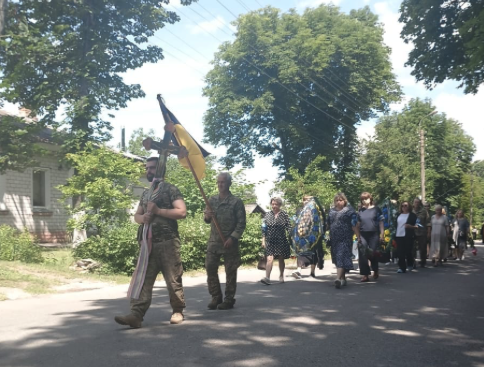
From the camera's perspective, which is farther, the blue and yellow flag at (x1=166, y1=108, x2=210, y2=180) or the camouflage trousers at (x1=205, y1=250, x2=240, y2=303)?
→ the camouflage trousers at (x1=205, y1=250, x2=240, y2=303)

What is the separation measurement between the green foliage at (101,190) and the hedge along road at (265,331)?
4.80m

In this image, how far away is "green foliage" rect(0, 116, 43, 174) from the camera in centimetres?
1545

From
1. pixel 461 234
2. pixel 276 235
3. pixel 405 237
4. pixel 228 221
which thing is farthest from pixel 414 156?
pixel 228 221

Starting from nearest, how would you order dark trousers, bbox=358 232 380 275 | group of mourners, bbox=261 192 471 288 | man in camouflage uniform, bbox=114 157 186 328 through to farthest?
1. man in camouflage uniform, bbox=114 157 186 328
2. group of mourners, bbox=261 192 471 288
3. dark trousers, bbox=358 232 380 275

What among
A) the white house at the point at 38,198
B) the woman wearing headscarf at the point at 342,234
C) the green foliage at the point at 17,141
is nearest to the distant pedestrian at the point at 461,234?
the woman wearing headscarf at the point at 342,234

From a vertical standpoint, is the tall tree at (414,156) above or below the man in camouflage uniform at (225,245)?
above

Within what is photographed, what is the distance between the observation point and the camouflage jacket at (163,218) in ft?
21.0

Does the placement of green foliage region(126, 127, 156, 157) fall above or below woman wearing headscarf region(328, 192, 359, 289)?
above

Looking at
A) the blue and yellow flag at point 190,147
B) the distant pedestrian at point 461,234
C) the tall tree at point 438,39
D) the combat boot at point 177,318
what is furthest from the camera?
the distant pedestrian at point 461,234

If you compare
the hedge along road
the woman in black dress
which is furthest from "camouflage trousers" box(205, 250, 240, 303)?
the woman in black dress

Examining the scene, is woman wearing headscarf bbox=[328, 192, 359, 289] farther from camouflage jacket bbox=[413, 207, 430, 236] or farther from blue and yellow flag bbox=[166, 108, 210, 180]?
camouflage jacket bbox=[413, 207, 430, 236]

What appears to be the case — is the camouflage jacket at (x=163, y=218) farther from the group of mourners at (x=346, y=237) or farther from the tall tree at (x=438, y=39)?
the tall tree at (x=438, y=39)

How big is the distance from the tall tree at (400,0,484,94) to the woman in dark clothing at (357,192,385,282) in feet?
21.8

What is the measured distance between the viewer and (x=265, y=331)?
19.9ft
